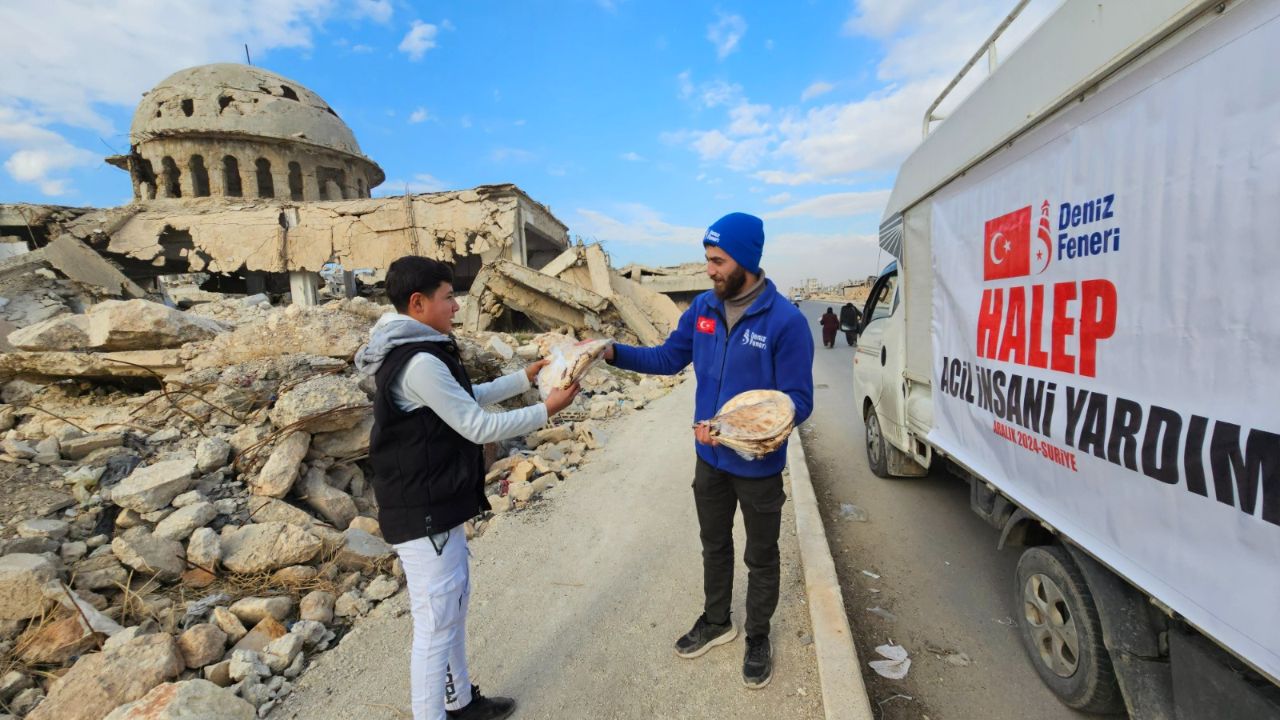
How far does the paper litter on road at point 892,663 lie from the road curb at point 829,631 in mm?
229

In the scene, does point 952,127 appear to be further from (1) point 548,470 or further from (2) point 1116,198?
(1) point 548,470

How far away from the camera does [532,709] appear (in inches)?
89.4

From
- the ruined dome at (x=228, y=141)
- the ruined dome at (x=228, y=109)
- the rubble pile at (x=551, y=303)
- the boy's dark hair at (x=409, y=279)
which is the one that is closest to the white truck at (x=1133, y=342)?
the boy's dark hair at (x=409, y=279)

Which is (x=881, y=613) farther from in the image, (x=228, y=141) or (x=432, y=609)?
(x=228, y=141)

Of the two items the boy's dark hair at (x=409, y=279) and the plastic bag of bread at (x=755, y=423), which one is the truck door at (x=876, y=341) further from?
the boy's dark hair at (x=409, y=279)

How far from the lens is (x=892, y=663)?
101 inches

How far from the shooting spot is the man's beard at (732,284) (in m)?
2.18

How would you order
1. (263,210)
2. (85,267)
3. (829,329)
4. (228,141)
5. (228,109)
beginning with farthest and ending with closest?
(228,109), (228,141), (829,329), (263,210), (85,267)

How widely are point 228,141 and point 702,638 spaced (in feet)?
82.1

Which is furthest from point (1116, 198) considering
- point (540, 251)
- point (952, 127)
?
point (540, 251)

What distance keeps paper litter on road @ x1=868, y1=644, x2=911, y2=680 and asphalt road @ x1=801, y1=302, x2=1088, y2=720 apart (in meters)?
0.03

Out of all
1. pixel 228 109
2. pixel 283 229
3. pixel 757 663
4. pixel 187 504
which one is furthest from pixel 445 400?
pixel 228 109

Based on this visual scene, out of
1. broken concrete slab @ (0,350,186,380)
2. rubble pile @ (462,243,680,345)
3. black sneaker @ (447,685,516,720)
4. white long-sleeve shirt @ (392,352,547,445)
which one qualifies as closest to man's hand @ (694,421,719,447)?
white long-sleeve shirt @ (392,352,547,445)

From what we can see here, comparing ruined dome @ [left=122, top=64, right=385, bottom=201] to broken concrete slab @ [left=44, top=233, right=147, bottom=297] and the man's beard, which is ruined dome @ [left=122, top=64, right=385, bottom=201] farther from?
the man's beard
